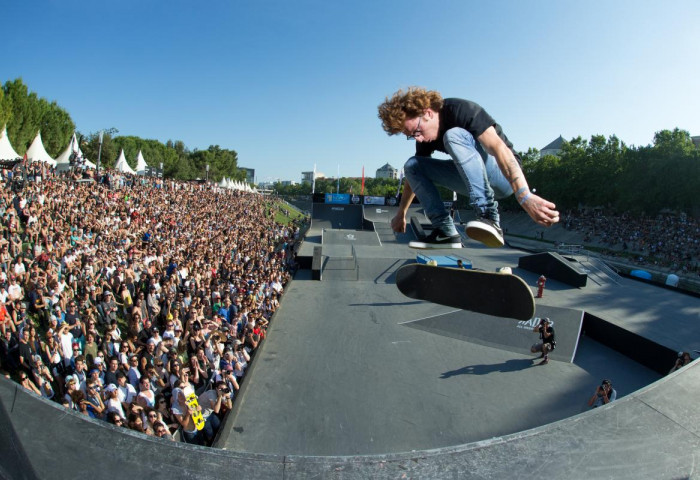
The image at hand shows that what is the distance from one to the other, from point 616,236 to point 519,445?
4746 centimetres

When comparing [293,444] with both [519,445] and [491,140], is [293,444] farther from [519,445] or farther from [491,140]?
[491,140]

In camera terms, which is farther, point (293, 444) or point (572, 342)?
point (572, 342)

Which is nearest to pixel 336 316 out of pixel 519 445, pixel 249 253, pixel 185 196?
pixel 249 253

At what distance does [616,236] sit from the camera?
138 ft

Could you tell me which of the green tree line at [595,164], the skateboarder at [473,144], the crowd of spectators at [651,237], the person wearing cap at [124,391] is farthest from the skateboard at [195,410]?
the crowd of spectators at [651,237]

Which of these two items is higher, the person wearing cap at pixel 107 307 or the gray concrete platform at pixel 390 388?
the person wearing cap at pixel 107 307

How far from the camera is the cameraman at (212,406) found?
21.4 feet

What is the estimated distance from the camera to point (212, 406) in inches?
266

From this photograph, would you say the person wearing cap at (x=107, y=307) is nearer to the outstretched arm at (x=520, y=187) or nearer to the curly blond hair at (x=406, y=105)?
the curly blond hair at (x=406, y=105)

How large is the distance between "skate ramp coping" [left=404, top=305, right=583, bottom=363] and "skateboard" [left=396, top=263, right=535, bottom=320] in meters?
7.81

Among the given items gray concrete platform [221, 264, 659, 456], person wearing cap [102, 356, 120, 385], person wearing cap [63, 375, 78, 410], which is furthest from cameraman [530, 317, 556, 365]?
person wearing cap [63, 375, 78, 410]

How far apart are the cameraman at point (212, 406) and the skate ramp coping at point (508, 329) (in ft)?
27.6

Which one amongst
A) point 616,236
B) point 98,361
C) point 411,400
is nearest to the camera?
point 98,361

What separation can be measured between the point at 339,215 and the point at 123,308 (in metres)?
30.6
